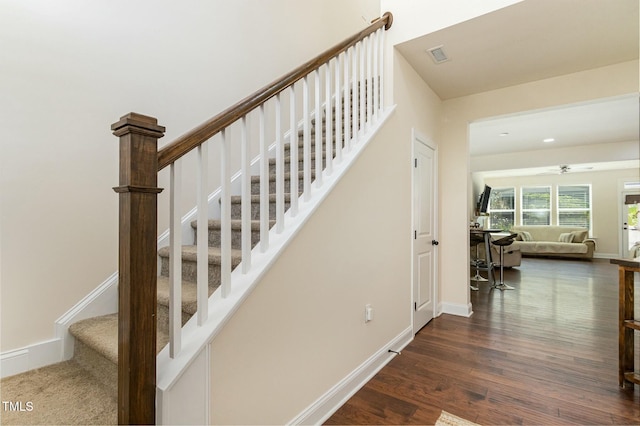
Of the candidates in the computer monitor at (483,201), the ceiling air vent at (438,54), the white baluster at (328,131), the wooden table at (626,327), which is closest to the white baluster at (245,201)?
the white baluster at (328,131)

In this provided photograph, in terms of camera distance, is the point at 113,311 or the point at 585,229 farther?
the point at 585,229

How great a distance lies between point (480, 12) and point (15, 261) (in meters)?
3.41

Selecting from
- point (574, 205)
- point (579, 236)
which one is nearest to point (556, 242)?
point (579, 236)

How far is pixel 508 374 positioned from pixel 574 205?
10.0 metres

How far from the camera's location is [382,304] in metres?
2.52

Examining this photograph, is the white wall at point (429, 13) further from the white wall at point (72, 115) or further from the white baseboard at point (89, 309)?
the white baseboard at point (89, 309)

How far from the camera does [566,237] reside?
30.1 ft

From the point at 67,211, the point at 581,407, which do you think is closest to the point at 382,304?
the point at 581,407

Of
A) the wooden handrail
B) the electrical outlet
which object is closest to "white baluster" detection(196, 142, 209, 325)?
the wooden handrail

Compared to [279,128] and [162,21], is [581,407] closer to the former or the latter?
[279,128]

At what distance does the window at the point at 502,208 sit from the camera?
10.5 m

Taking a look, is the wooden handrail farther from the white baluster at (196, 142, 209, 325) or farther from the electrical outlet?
the electrical outlet

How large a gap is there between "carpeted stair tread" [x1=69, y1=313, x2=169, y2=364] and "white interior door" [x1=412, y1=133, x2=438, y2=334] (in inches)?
97.9

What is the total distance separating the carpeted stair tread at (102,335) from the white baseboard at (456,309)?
3.38 metres
